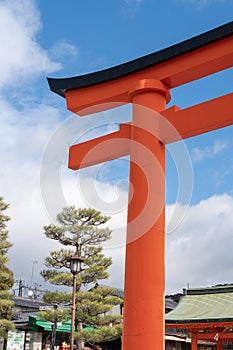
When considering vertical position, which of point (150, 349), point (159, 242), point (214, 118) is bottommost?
point (150, 349)

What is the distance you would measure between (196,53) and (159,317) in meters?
2.73

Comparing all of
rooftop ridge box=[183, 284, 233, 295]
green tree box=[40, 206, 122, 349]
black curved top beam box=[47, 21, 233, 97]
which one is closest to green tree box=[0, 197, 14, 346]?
green tree box=[40, 206, 122, 349]

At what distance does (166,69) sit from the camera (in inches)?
182

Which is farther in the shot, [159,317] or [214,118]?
[214,118]

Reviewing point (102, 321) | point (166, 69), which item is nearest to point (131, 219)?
point (166, 69)

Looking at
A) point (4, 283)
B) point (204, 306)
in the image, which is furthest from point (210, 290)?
point (4, 283)

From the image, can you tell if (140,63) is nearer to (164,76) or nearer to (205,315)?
(164,76)

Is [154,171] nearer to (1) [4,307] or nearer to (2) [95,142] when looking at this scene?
(2) [95,142]

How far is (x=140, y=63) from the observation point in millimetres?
4758

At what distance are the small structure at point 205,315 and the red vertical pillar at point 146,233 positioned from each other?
248 inches

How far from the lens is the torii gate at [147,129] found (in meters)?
3.80

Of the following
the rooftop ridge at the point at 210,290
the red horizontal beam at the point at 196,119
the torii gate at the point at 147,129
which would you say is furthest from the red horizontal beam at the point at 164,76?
the rooftop ridge at the point at 210,290

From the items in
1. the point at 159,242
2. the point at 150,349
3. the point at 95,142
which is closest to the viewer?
the point at 150,349

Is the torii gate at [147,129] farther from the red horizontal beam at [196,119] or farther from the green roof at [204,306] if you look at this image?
the green roof at [204,306]
